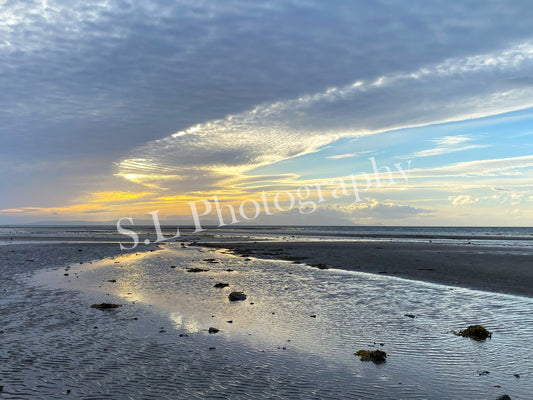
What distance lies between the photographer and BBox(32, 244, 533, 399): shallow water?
29.6ft

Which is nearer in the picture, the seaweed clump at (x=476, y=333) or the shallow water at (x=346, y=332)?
the shallow water at (x=346, y=332)

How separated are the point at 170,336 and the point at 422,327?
9.68m

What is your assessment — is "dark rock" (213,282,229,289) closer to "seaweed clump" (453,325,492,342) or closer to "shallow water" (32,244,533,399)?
"shallow water" (32,244,533,399)

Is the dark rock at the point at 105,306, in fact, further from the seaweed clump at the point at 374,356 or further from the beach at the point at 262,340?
the seaweed clump at the point at 374,356

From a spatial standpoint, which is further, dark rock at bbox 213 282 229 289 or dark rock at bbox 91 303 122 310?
dark rock at bbox 213 282 229 289

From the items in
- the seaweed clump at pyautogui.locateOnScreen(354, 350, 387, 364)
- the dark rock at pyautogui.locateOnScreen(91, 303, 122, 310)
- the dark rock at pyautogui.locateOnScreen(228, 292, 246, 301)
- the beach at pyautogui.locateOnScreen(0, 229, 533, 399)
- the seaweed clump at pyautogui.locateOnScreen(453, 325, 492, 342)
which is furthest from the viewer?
the dark rock at pyautogui.locateOnScreen(228, 292, 246, 301)

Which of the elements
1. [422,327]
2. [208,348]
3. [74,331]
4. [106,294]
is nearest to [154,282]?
[106,294]

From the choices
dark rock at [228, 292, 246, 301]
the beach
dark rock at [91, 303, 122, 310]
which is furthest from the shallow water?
dark rock at [91, 303, 122, 310]

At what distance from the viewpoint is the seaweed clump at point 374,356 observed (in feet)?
34.7

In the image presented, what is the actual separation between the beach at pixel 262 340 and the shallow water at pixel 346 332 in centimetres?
5

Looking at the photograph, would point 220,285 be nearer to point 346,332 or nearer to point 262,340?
point 262,340

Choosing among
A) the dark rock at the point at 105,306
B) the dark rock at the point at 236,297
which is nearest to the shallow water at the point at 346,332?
the dark rock at the point at 236,297

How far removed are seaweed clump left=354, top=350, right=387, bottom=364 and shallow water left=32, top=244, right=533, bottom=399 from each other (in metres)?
0.23

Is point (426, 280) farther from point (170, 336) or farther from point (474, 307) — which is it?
point (170, 336)
